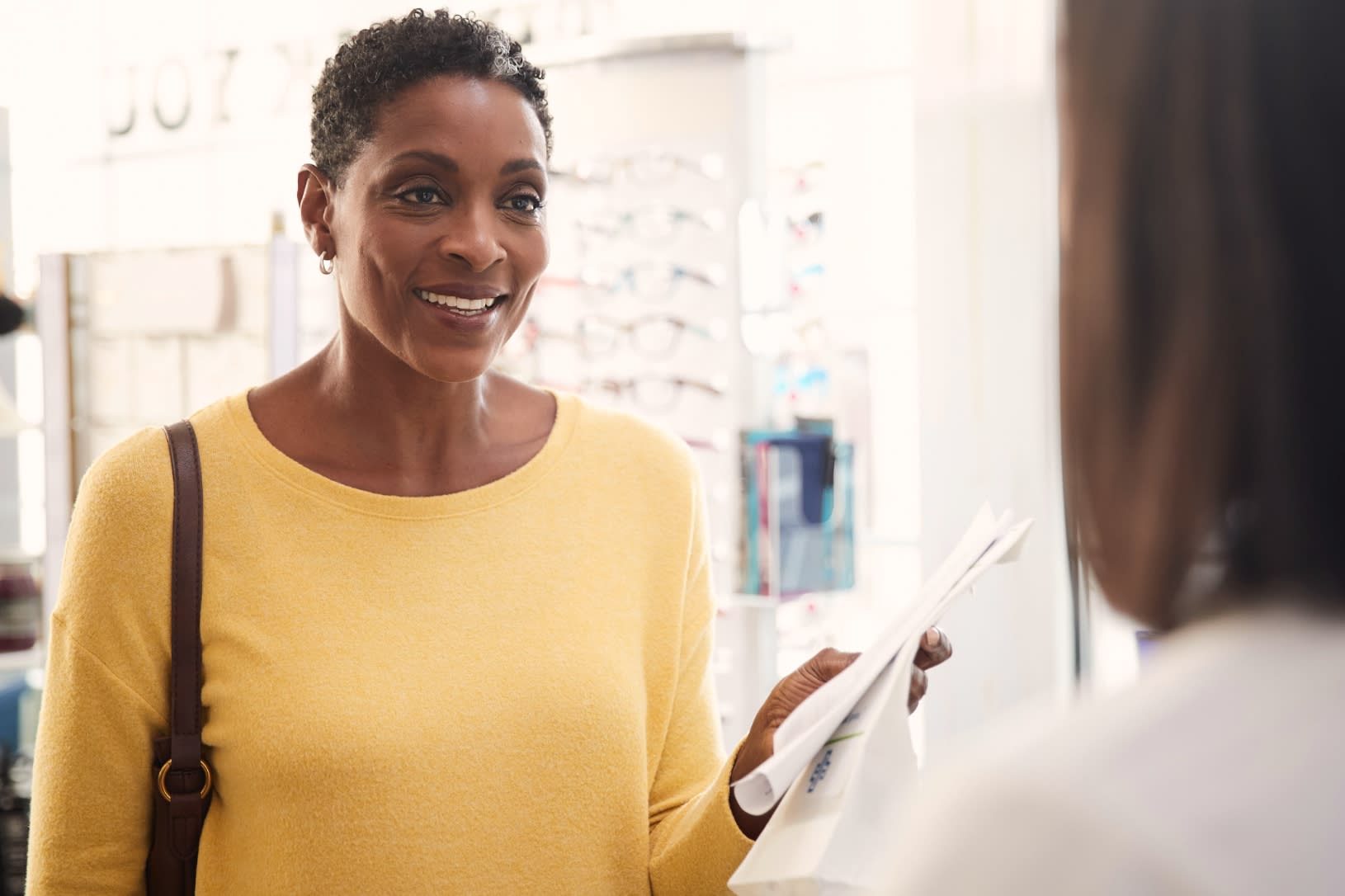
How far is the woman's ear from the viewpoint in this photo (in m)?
1.40

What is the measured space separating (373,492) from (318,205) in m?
0.34

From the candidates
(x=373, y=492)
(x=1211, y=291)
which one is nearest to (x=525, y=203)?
(x=373, y=492)

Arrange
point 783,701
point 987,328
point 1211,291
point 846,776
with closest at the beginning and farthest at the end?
point 1211,291, point 846,776, point 783,701, point 987,328

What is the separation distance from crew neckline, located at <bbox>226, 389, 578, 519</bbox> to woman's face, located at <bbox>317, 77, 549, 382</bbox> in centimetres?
14

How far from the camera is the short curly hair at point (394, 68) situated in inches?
52.4

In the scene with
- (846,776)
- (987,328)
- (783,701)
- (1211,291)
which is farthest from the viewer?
(987,328)

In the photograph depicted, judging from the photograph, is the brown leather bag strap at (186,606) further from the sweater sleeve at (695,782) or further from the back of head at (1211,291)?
the back of head at (1211,291)

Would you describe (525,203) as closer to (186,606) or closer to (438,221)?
(438,221)

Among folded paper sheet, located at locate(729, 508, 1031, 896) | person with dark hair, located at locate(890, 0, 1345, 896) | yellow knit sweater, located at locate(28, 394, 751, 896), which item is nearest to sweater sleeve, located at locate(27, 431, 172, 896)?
yellow knit sweater, located at locate(28, 394, 751, 896)

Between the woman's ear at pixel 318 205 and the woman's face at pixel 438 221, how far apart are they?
0.14 ft

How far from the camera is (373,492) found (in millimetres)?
1370

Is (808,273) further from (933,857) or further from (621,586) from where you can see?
(933,857)

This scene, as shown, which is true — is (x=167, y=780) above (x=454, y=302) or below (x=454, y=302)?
below

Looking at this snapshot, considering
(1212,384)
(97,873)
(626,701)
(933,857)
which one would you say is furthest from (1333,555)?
(97,873)
